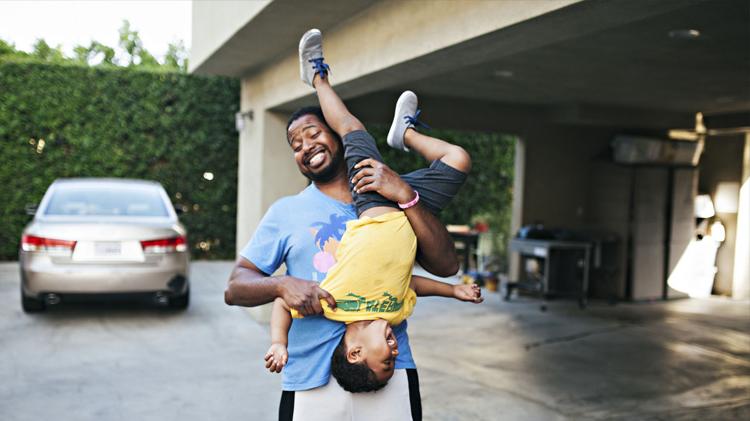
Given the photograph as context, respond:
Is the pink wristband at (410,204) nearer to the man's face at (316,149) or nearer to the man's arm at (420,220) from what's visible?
the man's arm at (420,220)

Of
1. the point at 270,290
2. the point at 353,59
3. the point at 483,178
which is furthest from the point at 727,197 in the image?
the point at 270,290

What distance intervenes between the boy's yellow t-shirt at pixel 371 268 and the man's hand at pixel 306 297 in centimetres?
3

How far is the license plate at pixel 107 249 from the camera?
22.1ft

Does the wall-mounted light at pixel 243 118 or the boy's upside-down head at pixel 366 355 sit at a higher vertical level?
the wall-mounted light at pixel 243 118

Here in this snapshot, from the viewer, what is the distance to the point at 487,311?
8688 mm

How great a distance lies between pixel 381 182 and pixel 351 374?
0.55m

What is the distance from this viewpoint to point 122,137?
11.3 metres

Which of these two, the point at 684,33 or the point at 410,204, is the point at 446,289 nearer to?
the point at 410,204

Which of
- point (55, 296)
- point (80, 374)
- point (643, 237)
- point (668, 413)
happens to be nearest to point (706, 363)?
point (668, 413)

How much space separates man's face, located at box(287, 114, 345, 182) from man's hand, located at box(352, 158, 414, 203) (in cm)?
21

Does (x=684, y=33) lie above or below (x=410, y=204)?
above

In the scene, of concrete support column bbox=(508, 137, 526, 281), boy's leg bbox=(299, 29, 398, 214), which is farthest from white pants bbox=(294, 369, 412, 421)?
concrete support column bbox=(508, 137, 526, 281)

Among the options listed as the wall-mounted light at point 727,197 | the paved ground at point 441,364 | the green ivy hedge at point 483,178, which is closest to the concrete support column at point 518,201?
the paved ground at point 441,364

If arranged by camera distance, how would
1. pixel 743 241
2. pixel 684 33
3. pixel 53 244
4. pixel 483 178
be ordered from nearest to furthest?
1. pixel 684 33
2. pixel 53 244
3. pixel 743 241
4. pixel 483 178
